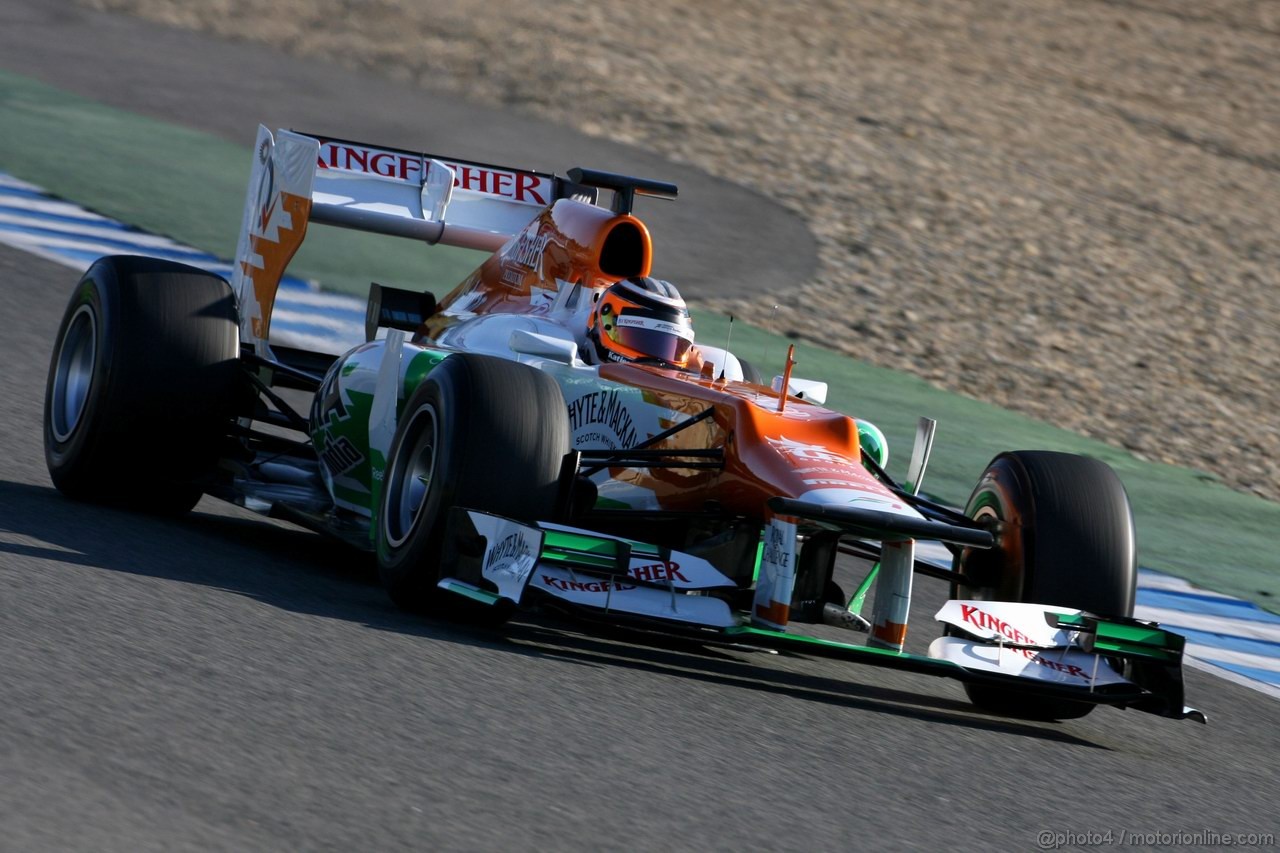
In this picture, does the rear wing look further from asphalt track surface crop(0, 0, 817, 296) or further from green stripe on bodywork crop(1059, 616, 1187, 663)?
asphalt track surface crop(0, 0, 817, 296)

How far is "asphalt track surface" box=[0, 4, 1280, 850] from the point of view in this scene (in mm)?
4031

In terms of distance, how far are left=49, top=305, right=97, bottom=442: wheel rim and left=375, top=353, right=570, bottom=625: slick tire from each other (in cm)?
205

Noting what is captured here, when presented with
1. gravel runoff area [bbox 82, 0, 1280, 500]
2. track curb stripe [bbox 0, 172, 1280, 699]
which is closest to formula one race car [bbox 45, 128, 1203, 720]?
track curb stripe [bbox 0, 172, 1280, 699]

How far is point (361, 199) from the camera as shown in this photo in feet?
28.0

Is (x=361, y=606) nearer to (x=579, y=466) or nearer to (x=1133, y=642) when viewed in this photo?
(x=579, y=466)

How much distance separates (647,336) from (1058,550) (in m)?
1.70

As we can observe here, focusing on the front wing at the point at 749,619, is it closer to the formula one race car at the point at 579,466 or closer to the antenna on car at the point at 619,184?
the formula one race car at the point at 579,466

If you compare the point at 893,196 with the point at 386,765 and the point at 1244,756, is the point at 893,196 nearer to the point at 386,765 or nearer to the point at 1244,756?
the point at 1244,756

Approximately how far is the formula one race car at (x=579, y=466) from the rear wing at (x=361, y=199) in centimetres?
2

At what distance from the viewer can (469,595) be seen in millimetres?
5730

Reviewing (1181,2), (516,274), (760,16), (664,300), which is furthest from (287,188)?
(1181,2)

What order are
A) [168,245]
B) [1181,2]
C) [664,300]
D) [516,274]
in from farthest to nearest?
[1181,2]
[168,245]
[516,274]
[664,300]

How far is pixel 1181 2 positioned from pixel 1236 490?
2354 cm

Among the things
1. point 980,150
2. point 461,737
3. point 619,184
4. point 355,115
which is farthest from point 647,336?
point 980,150
